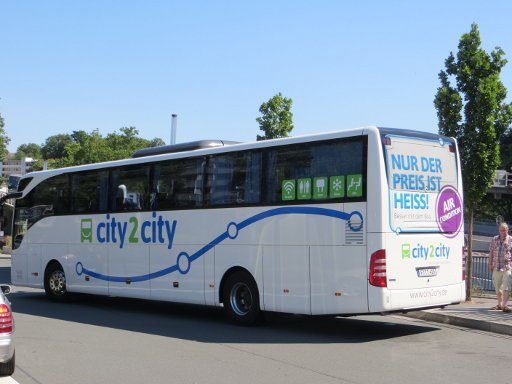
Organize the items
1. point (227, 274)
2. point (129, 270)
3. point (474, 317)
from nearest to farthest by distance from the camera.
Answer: point (474, 317)
point (227, 274)
point (129, 270)

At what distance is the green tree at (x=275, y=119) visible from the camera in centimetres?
2500

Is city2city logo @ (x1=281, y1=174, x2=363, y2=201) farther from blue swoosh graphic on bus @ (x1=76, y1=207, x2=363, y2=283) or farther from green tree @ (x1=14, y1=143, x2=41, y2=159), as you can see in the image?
green tree @ (x1=14, y1=143, x2=41, y2=159)

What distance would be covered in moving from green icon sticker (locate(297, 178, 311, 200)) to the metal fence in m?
9.80

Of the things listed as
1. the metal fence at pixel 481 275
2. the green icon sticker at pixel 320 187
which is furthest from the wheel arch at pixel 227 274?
the metal fence at pixel 481 275

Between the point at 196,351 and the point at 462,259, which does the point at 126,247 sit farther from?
the point at 462,259

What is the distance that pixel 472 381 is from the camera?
7371mm

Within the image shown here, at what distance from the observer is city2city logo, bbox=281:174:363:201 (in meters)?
10.2

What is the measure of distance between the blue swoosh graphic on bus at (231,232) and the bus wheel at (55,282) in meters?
1.32

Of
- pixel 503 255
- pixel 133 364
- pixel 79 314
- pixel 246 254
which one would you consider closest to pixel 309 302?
pixel 246 254

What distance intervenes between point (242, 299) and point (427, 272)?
11.5ft

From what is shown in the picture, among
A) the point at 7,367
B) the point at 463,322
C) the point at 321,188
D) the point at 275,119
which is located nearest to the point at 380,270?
the point at 321,188

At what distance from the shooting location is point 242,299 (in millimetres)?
12039

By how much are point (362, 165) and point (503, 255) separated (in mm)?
4635

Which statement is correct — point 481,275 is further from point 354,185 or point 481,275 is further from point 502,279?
point 354,185
